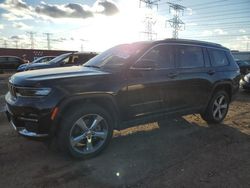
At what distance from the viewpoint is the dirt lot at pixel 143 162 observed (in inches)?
137

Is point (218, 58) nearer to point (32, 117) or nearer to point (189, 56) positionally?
point (189, 56)

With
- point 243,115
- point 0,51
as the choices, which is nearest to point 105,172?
point 243,115

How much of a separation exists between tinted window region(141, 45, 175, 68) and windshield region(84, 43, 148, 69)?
190 mm

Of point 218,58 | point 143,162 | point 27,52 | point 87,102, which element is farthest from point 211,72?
point 27,52

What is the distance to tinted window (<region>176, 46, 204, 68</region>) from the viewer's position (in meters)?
5.26

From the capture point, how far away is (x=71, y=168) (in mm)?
3842

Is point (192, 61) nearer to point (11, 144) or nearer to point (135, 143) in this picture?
point (135, 143)

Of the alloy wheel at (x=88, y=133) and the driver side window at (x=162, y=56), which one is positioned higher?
the driver side window at (x=162, y=56)

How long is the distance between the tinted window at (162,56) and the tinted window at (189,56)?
0.21 metres

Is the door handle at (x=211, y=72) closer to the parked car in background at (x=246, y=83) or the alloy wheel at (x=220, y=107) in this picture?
the alloy wheel at (x=220, y=107)

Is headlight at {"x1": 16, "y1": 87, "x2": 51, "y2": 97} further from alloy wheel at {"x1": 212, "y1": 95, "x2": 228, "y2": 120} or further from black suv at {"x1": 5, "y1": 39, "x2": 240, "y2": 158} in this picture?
alloy wheel at {"x1": 212, "y1": 95, "x2": 228, "y2": 120}

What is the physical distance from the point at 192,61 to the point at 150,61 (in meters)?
1.42

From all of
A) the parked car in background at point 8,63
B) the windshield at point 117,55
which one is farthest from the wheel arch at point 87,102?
the parked car in background at point 8,63

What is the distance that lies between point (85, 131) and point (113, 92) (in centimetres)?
75
